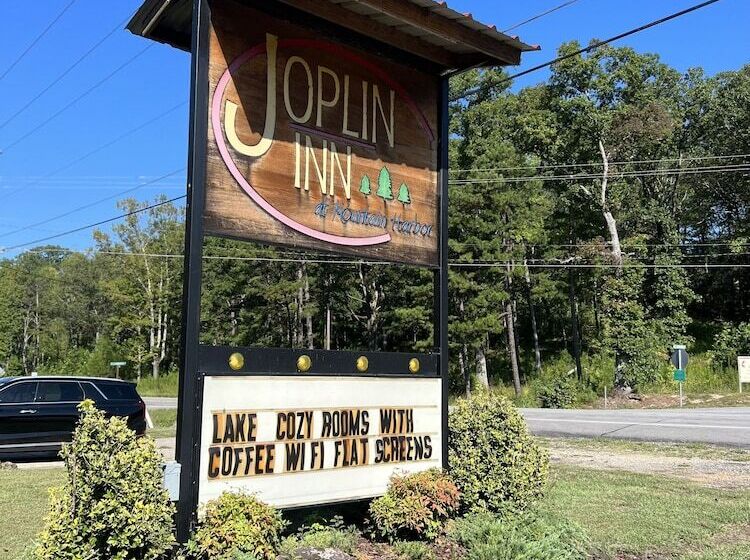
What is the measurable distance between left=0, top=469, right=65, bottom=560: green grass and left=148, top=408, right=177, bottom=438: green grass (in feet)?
17.7

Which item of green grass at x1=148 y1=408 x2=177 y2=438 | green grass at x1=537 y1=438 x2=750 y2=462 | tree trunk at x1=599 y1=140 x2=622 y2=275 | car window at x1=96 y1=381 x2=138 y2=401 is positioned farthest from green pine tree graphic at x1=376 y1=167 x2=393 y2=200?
tree trunk at x1=599 y1=140 x2=622 y2=275

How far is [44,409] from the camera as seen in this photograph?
39.9ft

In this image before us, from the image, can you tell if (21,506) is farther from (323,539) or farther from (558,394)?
(558,394)

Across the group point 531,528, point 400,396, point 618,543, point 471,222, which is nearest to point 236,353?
point 400,396

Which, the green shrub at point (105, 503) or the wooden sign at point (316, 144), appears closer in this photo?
the green shrub at point (105, 503)

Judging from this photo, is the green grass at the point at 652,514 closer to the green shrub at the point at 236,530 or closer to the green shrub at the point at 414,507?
the green shrub at the point at 414,507

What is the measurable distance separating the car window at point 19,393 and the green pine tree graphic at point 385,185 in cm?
921

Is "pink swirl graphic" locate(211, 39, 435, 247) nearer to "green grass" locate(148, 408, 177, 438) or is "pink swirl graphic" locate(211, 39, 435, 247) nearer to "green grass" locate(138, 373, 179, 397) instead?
"green grass" locate(148, 408, 177, 438)

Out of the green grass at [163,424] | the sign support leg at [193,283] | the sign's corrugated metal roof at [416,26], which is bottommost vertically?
the green grass at [163,424]

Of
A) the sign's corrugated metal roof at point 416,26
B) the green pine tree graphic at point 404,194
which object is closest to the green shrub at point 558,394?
the sign's corrugated metal roof at point 416,26

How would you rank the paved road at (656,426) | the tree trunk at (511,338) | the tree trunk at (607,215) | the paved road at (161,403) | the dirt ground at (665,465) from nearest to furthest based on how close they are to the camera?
1. the dirt ground at (665,465)
2. the paved road at (656,426)
3. the paved road at (161,403)
4. the tree trunk at (607,215)
5. the tree trunk at (511,338)

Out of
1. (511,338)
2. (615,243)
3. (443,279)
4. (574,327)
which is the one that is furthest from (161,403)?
(443,279)

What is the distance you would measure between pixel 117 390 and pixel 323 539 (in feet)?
30.8

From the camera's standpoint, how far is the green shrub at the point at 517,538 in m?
4.57
